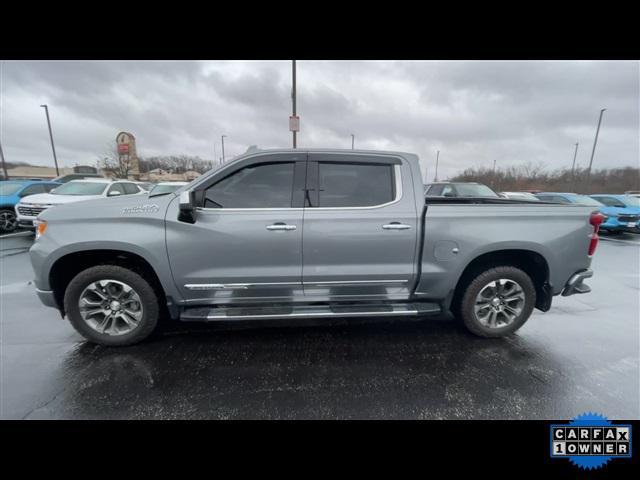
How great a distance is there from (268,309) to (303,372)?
0.69 metres

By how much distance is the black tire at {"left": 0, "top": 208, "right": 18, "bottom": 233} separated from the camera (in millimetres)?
8781

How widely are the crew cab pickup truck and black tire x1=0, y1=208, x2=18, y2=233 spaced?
9.61 meters

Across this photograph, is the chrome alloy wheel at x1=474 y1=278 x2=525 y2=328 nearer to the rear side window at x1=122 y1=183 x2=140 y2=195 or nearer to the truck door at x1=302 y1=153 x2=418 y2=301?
the truck door at x1=302 y1=153 x2=418 y2=301

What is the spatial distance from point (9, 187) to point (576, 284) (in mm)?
15552

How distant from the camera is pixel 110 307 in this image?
2.78 meters

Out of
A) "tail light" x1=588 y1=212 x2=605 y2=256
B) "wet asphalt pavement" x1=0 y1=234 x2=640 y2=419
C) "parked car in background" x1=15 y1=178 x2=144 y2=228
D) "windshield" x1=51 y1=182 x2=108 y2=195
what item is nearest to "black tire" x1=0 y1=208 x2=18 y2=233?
"parked car in background" x1=15 y1=178 x2=144 y2=228

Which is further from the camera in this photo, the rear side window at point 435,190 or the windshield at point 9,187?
the rear side window at point 435,190

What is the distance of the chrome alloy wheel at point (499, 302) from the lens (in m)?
3.02

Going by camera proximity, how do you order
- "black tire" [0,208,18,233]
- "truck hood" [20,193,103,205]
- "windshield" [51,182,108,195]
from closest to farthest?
"truck hood" [20,193,103,205], "black tire" [0,208,18,233], "windshield" [51,182,108,195]

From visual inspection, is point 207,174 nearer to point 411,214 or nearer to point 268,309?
point 268,309

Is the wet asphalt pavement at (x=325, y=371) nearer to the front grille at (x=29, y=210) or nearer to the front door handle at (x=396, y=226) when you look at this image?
the front door handle at (x=396, y=226)

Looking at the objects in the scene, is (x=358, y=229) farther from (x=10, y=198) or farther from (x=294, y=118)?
(x=10, y=198)
